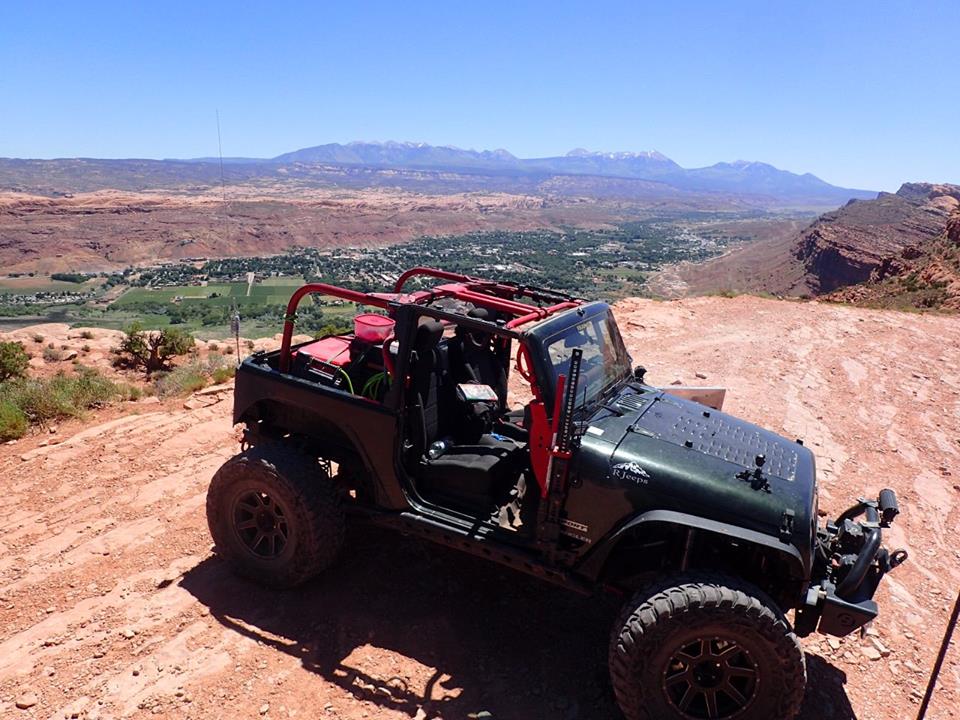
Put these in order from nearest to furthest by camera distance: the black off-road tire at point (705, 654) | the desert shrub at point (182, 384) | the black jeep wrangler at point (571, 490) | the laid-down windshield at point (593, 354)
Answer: the black off-road tire at point (705, 654) < the black jeep wrangler at point (571, 490) < the laid-down windshield at point (593, 354) < the desert shrub at point (182, 384)

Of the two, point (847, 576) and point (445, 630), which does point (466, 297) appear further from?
point (847, 576)

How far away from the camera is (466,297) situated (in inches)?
173

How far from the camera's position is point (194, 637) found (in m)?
4.25

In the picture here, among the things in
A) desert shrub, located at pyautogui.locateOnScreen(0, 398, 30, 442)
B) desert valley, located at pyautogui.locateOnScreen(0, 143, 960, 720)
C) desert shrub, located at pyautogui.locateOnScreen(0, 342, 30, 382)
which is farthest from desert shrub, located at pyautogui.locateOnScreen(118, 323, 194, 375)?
desert shrub, located at pyautogui.locateOnScreen(0, 398, 30, 442)

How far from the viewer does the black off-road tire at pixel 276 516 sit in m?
4.42

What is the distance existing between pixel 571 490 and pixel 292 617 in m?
2.19

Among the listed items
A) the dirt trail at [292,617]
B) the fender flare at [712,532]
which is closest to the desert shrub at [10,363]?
the dirt trail at [292,617]

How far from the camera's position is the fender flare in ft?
11.0

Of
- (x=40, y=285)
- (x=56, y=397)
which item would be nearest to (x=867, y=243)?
(x=56, y=397)

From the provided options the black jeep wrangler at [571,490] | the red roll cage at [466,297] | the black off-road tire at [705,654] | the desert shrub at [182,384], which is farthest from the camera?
the desert shrub at [182,384]

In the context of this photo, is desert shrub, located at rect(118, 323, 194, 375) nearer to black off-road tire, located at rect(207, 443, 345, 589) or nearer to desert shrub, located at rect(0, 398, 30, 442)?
desert shrub, located at rect(0, 398, 30, 442)

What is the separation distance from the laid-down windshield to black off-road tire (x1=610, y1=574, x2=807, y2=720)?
4.18 ft

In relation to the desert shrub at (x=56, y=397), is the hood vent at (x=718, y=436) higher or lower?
higher

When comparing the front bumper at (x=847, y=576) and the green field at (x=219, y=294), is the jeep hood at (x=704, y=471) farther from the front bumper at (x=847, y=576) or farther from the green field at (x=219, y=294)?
the green field at (x=219, y=294)
